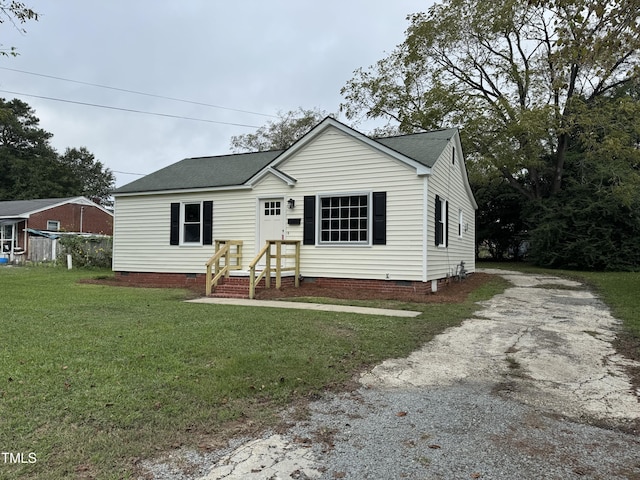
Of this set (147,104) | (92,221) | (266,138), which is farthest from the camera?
(266,138)

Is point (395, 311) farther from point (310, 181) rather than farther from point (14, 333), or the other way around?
point (14, 333)

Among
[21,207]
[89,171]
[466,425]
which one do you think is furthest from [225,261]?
[89,171]

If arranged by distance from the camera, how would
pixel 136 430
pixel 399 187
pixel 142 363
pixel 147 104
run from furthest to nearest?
pixel 147 104
pixel 399 187
pixel 142 363
pixel 136 430

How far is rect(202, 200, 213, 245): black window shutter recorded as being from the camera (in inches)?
539

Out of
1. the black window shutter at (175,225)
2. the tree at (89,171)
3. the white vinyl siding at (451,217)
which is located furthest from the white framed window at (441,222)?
the tree at (89,171)

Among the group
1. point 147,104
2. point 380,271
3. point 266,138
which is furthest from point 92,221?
point 380,271

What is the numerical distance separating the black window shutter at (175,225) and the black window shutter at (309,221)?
4.41m

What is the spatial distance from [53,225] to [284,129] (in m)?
18.0

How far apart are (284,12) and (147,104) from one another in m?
14.8

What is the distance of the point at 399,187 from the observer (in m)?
11.3

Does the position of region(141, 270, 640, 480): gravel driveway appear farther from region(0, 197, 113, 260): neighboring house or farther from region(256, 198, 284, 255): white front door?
region(0, 197, 113, 260): neighboring house

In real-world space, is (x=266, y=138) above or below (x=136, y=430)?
above

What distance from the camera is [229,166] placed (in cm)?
1508

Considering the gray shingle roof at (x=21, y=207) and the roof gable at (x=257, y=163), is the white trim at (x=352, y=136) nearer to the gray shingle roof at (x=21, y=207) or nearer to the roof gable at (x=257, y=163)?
the roof gable at (x=257, y=163)
